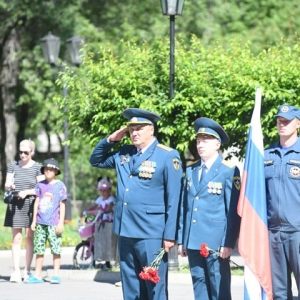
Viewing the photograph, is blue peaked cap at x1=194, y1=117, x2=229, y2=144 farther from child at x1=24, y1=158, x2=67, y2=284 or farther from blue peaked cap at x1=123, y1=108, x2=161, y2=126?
child at x1=24, y1=158, x2=67, y2=284

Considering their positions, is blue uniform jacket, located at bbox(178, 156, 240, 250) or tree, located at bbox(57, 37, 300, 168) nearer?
blue uniform jacket, located at bbox(178, 156, 240, 250)

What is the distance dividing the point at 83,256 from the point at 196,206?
5677 millimetres

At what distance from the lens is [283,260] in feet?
24.9

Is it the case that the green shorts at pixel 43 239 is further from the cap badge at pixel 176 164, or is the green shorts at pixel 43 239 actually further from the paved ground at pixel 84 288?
the cap badge at pixel 176 164

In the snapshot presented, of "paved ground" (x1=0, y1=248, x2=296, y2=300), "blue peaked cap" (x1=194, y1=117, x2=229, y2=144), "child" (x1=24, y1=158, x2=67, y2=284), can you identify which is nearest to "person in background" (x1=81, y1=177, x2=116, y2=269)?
"paved ground" (x1=0, y1=248, x2=296, y2=300)

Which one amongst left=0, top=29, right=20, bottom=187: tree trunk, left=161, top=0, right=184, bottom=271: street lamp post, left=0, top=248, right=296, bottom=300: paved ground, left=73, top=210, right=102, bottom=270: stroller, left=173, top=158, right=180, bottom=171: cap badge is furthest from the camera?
left=0, top=29, right=20, bottom=187: tree trunk

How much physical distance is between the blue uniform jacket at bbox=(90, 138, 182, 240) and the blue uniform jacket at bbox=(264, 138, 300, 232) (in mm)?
801

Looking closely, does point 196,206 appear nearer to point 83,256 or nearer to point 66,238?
point 83,256

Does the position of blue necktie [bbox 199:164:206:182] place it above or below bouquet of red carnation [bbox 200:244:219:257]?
above

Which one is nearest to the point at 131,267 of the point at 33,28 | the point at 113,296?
the point at 113,296

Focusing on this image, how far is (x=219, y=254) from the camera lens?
298 inches

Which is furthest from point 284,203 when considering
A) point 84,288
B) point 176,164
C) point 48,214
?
point 48,214

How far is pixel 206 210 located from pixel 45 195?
447 cm

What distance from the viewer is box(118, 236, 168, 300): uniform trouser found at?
7.81 metres
